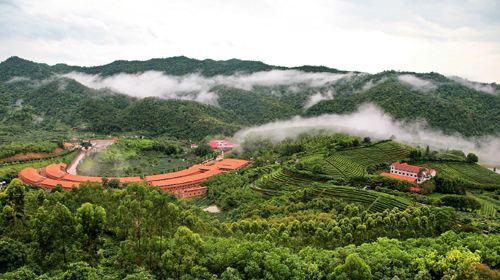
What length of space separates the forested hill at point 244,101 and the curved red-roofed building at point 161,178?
38.7 metres

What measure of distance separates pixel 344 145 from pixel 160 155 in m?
36.9

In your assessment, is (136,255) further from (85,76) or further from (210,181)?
(85,76)

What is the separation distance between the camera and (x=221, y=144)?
8856 centimetres

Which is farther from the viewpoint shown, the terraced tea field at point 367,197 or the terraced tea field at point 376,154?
the terraced tea field at point 376,154

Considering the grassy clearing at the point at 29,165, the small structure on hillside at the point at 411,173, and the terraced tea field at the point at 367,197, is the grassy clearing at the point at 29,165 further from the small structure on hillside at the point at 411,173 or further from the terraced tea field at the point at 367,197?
the small structure on hillside at the point at 411,173

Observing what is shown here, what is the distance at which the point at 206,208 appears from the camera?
155 feet

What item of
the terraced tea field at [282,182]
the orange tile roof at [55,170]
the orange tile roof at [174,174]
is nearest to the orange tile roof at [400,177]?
the terraced tea field at [282,182]

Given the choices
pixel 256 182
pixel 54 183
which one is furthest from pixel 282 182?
pixel 54 183

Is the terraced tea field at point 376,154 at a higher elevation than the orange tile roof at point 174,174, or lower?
higher

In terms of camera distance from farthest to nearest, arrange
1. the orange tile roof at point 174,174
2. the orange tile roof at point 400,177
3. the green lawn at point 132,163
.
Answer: the green lawn at point 132,163
the orange tile roof at point 174,174
the orange tile roof at point 400,177

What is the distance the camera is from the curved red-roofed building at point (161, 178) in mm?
53125

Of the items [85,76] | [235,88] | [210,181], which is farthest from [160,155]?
[85,76]

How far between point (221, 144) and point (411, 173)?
45.3 meters

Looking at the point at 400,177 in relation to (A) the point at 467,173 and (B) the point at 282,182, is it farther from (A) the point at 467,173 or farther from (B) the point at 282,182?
(B) the point at 282,182
